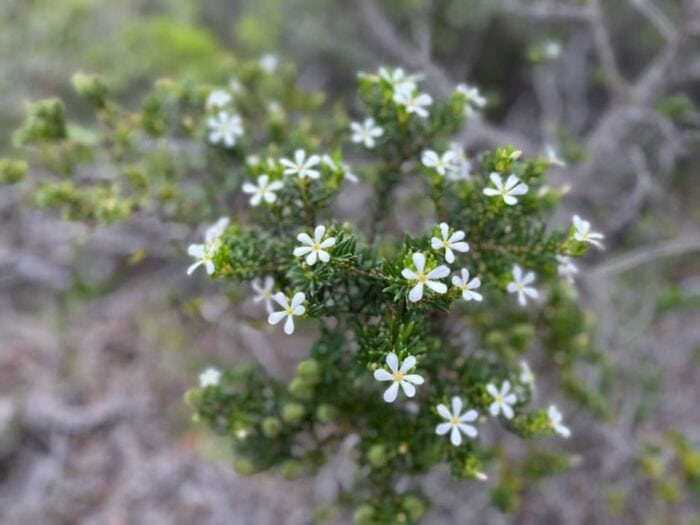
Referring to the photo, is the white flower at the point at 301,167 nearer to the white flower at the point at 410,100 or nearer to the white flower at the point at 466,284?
the white flower at the point at 410,100

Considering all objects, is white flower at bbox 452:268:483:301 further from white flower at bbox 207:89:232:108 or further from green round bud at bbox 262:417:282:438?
white flower at bbox 207:89:232:108

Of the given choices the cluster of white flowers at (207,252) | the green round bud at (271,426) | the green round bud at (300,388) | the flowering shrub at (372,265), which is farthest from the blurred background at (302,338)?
the cluster of white flowers at (207,252)

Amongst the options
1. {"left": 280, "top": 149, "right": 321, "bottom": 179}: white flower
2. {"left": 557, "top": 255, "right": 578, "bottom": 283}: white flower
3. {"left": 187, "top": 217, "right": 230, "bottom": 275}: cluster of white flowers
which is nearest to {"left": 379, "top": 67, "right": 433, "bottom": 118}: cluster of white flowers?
{"left": 280, "top": 149, "right": 321, "bottom": 179}: white flower

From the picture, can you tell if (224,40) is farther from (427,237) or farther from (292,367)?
(427,237)

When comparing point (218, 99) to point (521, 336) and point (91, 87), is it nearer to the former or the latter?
point (91, 87)

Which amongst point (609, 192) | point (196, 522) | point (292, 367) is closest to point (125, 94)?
point (292, 367)

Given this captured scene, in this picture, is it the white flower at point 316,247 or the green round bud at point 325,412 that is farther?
the green round bud at point 325,412
